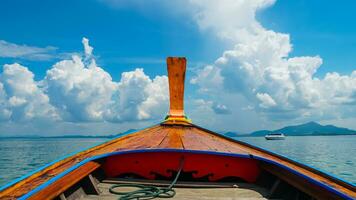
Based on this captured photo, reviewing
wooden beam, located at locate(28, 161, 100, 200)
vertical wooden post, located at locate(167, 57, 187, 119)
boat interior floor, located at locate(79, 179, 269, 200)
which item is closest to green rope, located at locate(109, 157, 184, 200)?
boat interior floor, located at locate(79, 179, 269, 200)

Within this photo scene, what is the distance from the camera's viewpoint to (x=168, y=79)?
8141 millimetres

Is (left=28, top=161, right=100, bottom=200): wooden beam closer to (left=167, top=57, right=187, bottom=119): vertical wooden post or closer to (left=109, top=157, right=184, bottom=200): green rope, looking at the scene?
(left=109, top=157, right=184, bottom=200): green rope

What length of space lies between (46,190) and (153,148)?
1575 millimetres

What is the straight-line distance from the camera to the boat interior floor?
10.6 ft

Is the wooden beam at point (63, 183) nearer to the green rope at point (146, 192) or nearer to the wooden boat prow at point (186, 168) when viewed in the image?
the wooden boat prow at point (186, 168)

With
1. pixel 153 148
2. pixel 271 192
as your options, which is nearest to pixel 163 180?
pixel 153 148

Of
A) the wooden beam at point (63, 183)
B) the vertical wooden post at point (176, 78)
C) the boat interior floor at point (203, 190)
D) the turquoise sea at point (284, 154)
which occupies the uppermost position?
the vertical wooden post at point (176, 78)

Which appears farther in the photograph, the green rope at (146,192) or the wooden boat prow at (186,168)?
the wooden boat prow at (186,168)

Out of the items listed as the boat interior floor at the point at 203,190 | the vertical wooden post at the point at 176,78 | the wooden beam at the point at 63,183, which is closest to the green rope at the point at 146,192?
the boat interior floor at the point at 203,190

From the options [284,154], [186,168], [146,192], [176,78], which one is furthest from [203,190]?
[284,154]

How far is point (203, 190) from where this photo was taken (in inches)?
138

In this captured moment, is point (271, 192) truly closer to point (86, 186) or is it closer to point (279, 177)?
point (279, 177)

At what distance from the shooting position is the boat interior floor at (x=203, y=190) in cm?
323

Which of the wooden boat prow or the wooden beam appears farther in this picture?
the wooden boat prow
